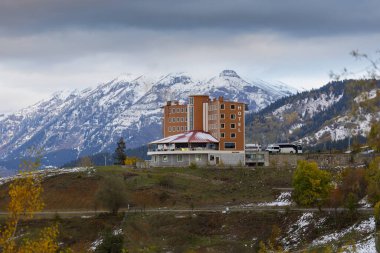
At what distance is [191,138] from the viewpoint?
480ft

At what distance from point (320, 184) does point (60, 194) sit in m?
41.4

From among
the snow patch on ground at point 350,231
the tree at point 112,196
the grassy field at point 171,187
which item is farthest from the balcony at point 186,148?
the snow patch on ground at point 350,231

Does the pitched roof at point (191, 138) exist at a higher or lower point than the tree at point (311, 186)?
higher

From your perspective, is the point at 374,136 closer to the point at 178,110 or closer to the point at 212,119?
the point at 212,119

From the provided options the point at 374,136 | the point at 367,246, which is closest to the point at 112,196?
the point at 367,246

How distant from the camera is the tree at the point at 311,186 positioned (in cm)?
9850

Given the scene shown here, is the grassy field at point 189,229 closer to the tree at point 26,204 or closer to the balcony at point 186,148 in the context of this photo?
the balcony at point 186,148

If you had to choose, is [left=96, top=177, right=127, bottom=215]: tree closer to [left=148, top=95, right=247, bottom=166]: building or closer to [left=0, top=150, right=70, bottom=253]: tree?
[left=148, top=95, right=247, bottom=166]: building

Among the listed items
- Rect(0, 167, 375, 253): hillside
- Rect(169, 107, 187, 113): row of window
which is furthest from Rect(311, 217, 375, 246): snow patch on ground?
Rect(169, 107, 187, 113): row of window

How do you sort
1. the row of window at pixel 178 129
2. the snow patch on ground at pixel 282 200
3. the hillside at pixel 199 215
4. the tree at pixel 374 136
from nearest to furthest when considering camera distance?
the tree at pixel 374 136 < the hillside at pixel 199 215 < the snow patch on ground at pixel 282 200 < the row of window at pixel 178 129

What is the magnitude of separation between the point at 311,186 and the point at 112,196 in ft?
87.9

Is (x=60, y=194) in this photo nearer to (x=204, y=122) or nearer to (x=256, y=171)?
(x=256, y=171)

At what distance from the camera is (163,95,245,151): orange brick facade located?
148 meters

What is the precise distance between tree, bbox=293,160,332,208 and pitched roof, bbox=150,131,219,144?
44991 millimetres
